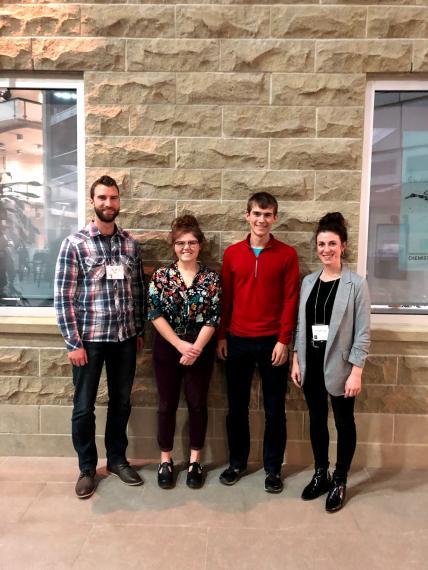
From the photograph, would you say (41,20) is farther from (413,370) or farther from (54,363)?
(413,370)

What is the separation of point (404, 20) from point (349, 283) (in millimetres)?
1563

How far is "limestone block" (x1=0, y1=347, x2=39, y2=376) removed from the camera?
2961 millimetres

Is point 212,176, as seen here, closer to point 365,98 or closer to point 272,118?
point 272,118

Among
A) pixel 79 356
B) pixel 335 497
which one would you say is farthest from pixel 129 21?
pixel 335 497

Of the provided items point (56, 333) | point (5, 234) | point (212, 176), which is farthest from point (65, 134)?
point (56, 333)

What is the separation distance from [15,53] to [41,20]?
Answer: 0.24 meters

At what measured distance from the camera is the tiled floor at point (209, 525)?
2.07 m

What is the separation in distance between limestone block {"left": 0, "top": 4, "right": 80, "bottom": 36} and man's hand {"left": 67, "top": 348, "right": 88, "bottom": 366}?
1.81 m

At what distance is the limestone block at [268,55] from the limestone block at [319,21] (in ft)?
0.19

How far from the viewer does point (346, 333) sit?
241 cm

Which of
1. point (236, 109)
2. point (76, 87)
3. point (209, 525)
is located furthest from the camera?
point (76, 87)

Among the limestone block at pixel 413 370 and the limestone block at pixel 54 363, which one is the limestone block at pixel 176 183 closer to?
the limestone block at pixel 54 363

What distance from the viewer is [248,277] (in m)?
2.59

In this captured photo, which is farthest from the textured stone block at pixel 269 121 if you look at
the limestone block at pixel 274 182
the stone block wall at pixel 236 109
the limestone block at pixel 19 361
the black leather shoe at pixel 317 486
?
the black leather shoe at pixel 317 486
